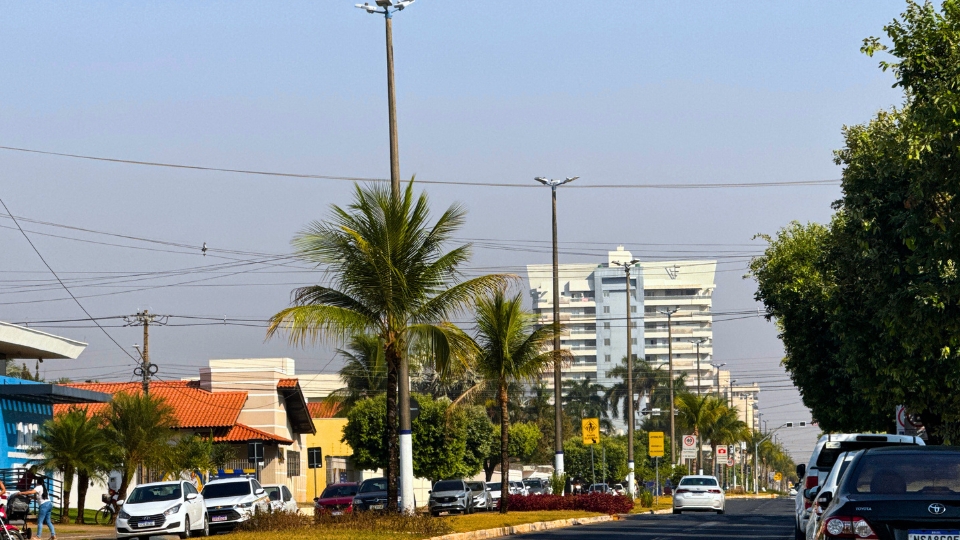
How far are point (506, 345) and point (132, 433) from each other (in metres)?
13.9

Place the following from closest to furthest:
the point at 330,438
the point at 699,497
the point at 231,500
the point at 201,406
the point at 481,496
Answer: the point at 231,500 < the point at 699,497 < the point at 481,496 < the point at 201,406 < the point at 330,438

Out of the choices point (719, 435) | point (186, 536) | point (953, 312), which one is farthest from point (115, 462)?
point (719, 435)

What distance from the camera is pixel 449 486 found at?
1772 inches

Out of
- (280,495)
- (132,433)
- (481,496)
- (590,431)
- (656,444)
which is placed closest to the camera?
(280,495)

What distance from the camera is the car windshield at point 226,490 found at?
33.7 metres

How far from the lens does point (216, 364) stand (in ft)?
227

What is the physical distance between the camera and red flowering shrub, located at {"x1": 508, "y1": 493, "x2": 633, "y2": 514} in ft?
126

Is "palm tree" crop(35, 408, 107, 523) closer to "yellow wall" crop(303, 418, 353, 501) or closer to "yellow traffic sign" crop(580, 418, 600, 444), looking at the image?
"yellow traffic sign" crop(580, 418, 600, 444)

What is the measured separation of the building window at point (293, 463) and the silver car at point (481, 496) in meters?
17.6

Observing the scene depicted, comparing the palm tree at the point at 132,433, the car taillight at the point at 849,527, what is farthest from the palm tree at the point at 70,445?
the car taillight at the point at 849,527

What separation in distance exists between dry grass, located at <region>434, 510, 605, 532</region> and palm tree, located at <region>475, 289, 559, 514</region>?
6.62ft

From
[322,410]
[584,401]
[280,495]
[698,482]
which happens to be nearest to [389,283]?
[280,495]

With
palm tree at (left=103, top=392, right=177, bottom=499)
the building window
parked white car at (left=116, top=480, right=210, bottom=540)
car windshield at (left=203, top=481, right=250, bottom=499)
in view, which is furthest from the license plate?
the building window

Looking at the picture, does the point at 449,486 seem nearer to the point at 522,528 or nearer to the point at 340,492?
the point at 340,492
